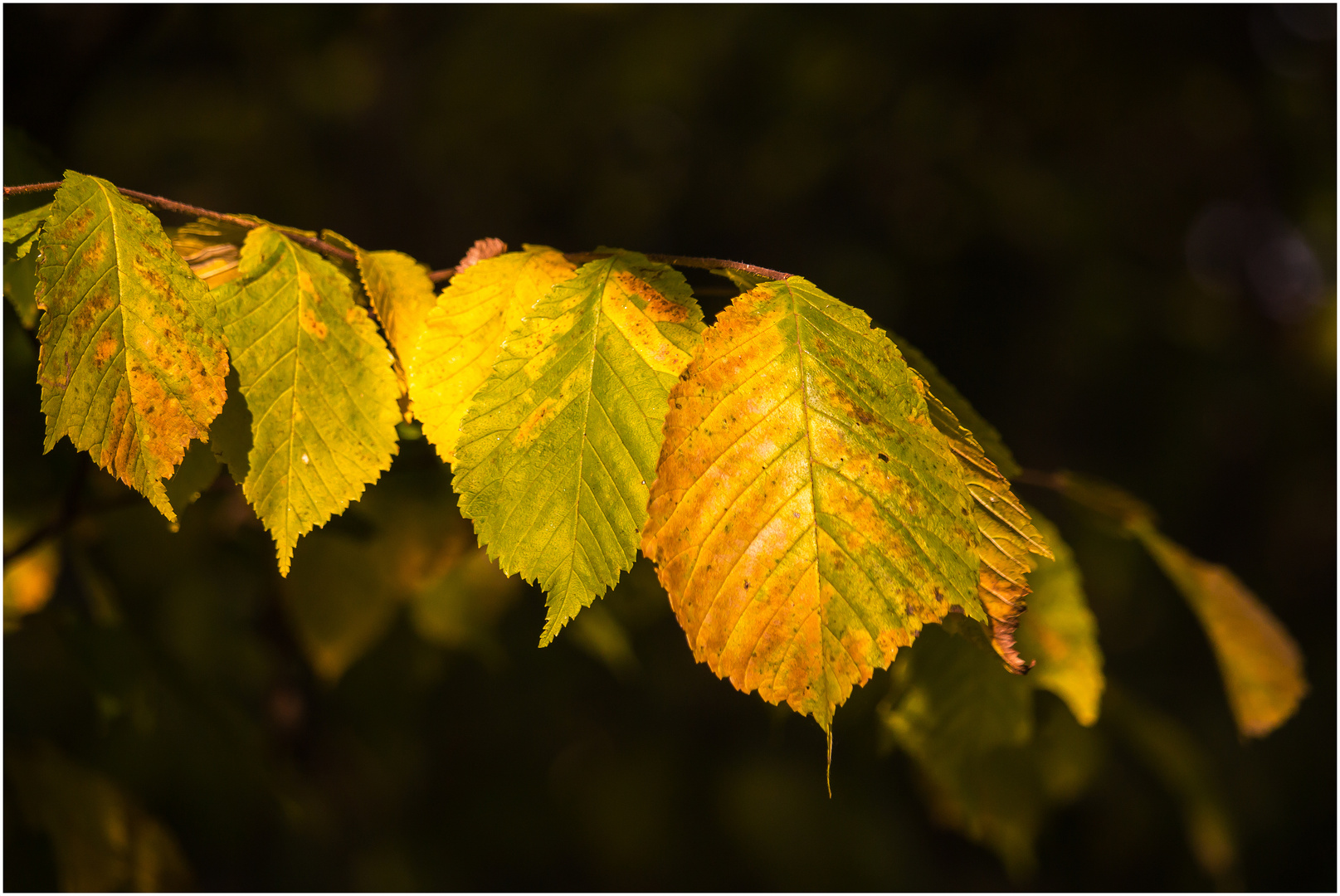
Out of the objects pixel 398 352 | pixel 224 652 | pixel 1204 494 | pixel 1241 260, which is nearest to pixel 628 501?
pixel 398 352

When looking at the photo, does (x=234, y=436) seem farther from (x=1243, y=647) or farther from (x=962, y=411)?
(x=1243, y=647)

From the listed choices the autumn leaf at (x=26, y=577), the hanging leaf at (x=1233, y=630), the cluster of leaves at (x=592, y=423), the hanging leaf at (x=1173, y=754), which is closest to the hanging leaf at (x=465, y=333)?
the cluster of leaves at (x=592, y=423)

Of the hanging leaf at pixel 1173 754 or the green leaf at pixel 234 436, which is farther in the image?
the hanging leaf at pixel 1173 754

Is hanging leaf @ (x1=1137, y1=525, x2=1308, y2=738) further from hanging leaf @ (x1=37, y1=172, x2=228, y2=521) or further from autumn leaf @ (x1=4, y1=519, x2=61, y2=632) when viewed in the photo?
autumn leaf @ (x1=4, y1=519, x2=61, y2=632)

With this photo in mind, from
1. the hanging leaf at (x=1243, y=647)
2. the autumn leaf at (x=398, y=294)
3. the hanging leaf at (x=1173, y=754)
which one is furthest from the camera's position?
the hanging leaf at (x=1173, y=754)

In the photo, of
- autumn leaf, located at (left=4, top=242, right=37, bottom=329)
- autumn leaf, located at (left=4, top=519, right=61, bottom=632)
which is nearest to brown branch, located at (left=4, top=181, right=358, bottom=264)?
autumn leaf, located at (left=4, top=242, right=37, bottom=329)

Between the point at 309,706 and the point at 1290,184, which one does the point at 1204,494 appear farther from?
the point at 309,706

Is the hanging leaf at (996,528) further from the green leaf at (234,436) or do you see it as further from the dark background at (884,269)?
the dark background at (884,269)
